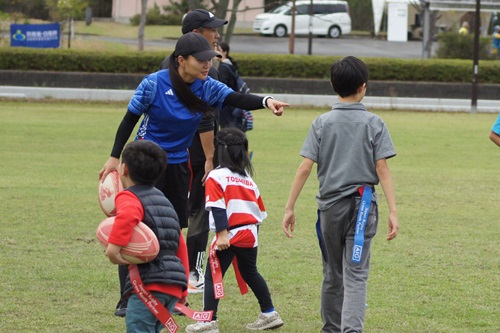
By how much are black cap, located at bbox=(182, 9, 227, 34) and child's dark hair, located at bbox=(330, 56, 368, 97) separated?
1527 millimetres

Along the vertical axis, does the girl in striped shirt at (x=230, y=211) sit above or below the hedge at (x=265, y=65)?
above

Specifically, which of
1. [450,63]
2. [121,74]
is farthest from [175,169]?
[450,63]

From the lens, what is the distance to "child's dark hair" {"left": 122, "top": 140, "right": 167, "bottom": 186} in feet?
13.9

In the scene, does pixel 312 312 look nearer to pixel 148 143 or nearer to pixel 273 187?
pixel 148 143

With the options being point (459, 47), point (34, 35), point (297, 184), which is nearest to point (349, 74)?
point (297, 184)

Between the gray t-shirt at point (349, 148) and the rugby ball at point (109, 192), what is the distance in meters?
1.11

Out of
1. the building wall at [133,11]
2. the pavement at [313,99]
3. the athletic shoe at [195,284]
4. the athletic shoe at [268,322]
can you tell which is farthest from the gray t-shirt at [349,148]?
the building wall at [133,11]

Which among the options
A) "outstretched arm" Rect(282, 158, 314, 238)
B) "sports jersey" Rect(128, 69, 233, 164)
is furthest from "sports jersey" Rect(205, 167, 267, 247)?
"outstretched arm" Rect(282, 158, 314, 238)

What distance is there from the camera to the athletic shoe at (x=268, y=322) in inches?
216

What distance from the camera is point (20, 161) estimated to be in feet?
43.2

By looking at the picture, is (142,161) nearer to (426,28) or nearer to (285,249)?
(285,249)

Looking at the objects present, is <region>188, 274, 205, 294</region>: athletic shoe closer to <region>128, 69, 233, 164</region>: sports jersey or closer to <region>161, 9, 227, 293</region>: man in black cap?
<region>161, 9, 227, 293</region>: man in black cap

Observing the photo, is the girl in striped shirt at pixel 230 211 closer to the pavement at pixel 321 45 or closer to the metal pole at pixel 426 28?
the metal pole at pixel 426 28

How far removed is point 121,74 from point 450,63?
→ 33.1 feet
